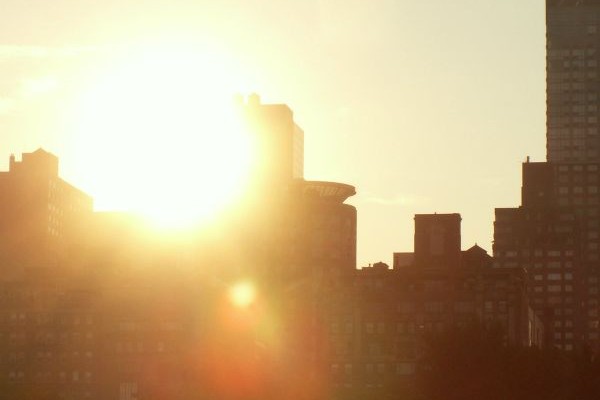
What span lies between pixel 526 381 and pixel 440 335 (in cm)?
1844

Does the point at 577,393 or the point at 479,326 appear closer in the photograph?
the point at 577,393

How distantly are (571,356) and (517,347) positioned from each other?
8068 millimetres

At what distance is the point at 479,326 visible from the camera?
6560 inches

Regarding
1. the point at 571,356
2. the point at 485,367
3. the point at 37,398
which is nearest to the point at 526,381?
the point at 485,367

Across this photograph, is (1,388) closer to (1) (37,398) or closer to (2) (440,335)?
(1) (37,398)

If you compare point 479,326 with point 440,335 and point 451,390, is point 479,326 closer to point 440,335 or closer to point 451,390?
point 440,335

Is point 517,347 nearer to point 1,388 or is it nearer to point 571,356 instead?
point 571,356

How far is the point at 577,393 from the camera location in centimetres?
14750

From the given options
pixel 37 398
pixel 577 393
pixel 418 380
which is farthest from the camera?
pixel 37 398

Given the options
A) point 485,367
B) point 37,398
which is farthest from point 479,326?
point 37,398

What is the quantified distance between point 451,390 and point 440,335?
16.4 meters

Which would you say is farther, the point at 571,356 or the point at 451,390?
the point at 571,356

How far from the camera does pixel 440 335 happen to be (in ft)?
544

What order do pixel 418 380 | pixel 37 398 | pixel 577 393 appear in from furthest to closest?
pixel 37 398 → pixel 418 380 → pixel 577 393
